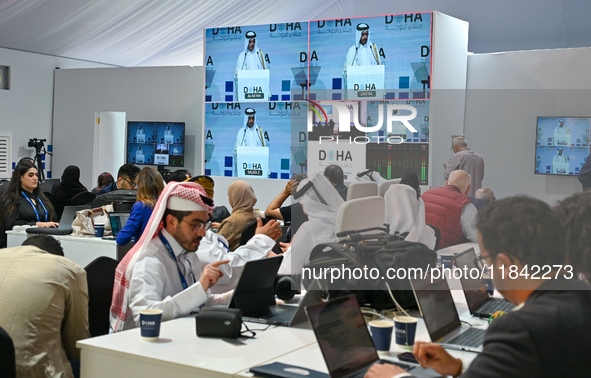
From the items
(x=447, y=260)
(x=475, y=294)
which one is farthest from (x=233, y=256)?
(x=475, y=294)

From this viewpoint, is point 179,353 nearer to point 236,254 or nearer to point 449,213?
point 236,254

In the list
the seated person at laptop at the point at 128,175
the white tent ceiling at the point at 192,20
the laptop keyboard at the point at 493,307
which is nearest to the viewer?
the laptop keyboard at the point at 493,307

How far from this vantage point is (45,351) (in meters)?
2.29

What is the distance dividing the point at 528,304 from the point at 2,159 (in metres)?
10.3

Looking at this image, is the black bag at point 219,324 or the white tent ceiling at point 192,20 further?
the white tent ceiling at point 192,20

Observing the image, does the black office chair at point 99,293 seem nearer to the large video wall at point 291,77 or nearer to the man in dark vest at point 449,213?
the man in dark vest at point 449,213

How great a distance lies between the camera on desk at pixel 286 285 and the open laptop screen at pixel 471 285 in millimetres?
715

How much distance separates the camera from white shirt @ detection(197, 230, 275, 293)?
3.05m

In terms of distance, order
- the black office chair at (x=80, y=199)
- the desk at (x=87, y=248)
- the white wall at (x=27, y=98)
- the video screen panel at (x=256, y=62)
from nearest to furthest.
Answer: the desk at (x=87, y=248) → the black office chair at (x=80, y=199) → the video screen panel at (x=256, y=62) → the white wall at (x=27, y=98)

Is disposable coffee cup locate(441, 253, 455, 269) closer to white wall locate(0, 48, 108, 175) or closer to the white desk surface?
the white desk surface

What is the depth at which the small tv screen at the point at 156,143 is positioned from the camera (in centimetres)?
990

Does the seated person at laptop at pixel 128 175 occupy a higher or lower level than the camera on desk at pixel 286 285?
higher

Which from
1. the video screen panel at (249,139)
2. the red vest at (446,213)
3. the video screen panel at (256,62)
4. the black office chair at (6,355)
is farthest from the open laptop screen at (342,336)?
the video screen panel at (256,62)

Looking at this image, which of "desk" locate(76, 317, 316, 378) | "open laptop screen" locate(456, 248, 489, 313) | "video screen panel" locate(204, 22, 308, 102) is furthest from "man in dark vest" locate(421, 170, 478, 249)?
"video screen panel" locate(204, 22, 308, 102)
